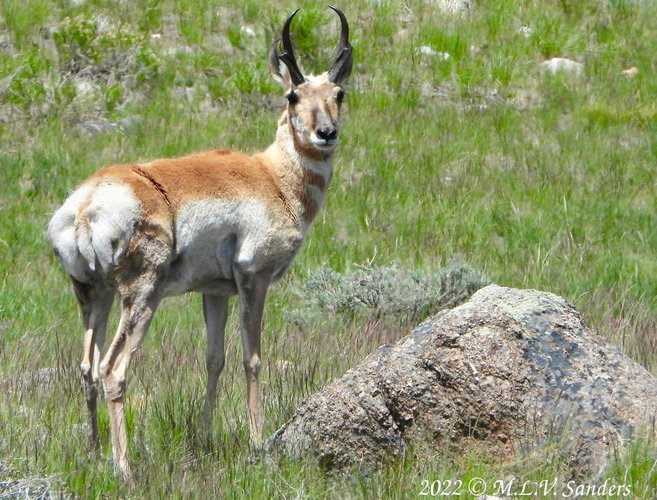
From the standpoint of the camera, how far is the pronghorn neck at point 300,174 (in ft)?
24.8

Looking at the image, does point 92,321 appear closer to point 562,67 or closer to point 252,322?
point 252,322

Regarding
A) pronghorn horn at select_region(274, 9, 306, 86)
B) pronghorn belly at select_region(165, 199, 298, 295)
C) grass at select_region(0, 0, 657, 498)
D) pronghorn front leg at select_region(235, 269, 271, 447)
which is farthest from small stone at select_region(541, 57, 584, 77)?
pronghorn front leg at select_region(235, 269, 271, 447)

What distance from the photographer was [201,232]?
22.4 ft

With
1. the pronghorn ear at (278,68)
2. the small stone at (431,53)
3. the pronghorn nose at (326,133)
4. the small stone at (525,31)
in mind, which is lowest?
the small stone at (431,53)

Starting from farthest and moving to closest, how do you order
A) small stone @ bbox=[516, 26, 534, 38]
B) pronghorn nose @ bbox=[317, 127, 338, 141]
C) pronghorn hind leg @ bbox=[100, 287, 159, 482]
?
small stone @ bbox=[516, 26, 534, 38]
pronghorn nose @ bbox=[317, 127, 338, 141]
pronghorn hind leg @ bbox=[100, 287, 159, 482]

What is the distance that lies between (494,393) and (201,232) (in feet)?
7.11

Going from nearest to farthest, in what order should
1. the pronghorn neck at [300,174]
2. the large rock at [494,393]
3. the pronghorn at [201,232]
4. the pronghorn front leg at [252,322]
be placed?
the large rock at [494,393]
the pronghorn at [201,232]
the pronghorn front leg at [252,322]
the pronghorn neck at [300,174]

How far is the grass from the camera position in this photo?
7668 mm

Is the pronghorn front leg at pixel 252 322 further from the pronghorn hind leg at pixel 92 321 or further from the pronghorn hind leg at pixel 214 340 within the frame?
the pronghorn hind leg at pixel 92 321

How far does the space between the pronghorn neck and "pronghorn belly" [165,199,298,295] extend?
37cm

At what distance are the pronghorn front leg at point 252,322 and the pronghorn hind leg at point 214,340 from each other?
21cm

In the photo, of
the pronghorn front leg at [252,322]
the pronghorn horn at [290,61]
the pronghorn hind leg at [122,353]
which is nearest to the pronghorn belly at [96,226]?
the pronghorn hind leg at [122,353]

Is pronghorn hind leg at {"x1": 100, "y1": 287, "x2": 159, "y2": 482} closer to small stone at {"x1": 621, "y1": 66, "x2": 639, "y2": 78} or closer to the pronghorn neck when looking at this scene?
the pronghorn neck

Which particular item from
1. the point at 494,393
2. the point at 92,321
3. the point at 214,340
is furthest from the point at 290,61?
the point at 494,393
